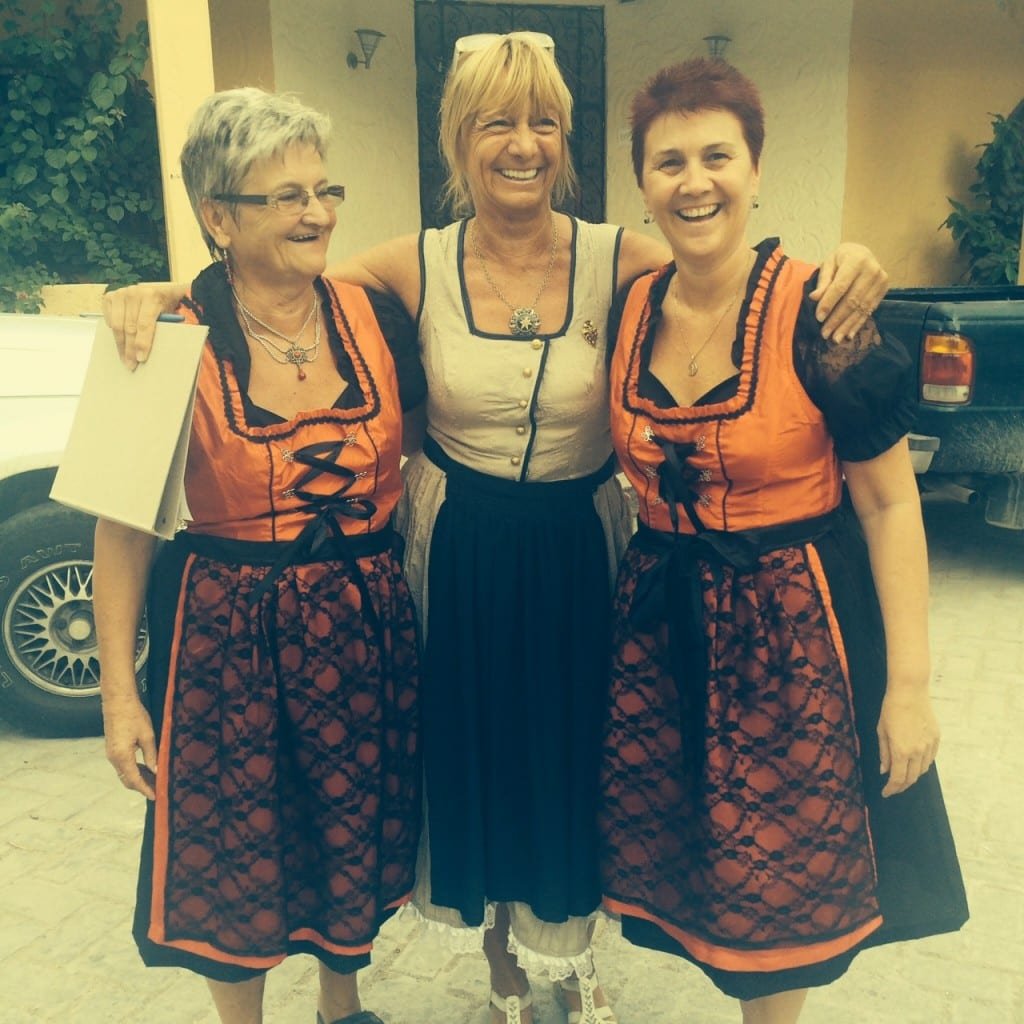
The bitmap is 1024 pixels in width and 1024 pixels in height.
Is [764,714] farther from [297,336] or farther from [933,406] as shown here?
[933,406]

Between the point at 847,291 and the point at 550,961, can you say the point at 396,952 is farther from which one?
the point at 847,291

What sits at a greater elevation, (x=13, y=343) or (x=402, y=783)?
(x=13, y=343)

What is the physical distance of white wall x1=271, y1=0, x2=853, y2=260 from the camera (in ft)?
27.6

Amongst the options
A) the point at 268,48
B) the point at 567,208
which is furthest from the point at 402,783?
the point at 567,208

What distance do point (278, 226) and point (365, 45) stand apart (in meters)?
7.23

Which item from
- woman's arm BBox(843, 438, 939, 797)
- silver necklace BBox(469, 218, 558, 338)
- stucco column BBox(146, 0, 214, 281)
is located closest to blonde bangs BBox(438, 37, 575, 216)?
silver necklace BBox(469, 218, 558, 338)

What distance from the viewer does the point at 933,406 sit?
4898 mm

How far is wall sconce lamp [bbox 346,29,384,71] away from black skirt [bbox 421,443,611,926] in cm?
714

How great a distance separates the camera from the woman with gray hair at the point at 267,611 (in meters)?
1.95

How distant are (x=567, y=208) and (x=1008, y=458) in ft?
18.5

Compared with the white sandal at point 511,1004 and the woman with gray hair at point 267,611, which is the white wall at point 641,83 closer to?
the woman with gray hair at point 267,611

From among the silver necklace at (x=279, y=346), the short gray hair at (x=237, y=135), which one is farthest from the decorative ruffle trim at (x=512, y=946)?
the short gray hair at (x=237, y=135)

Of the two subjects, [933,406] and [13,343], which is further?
[933,406]

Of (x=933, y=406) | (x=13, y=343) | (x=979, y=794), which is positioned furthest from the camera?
(x=933, y=406)
